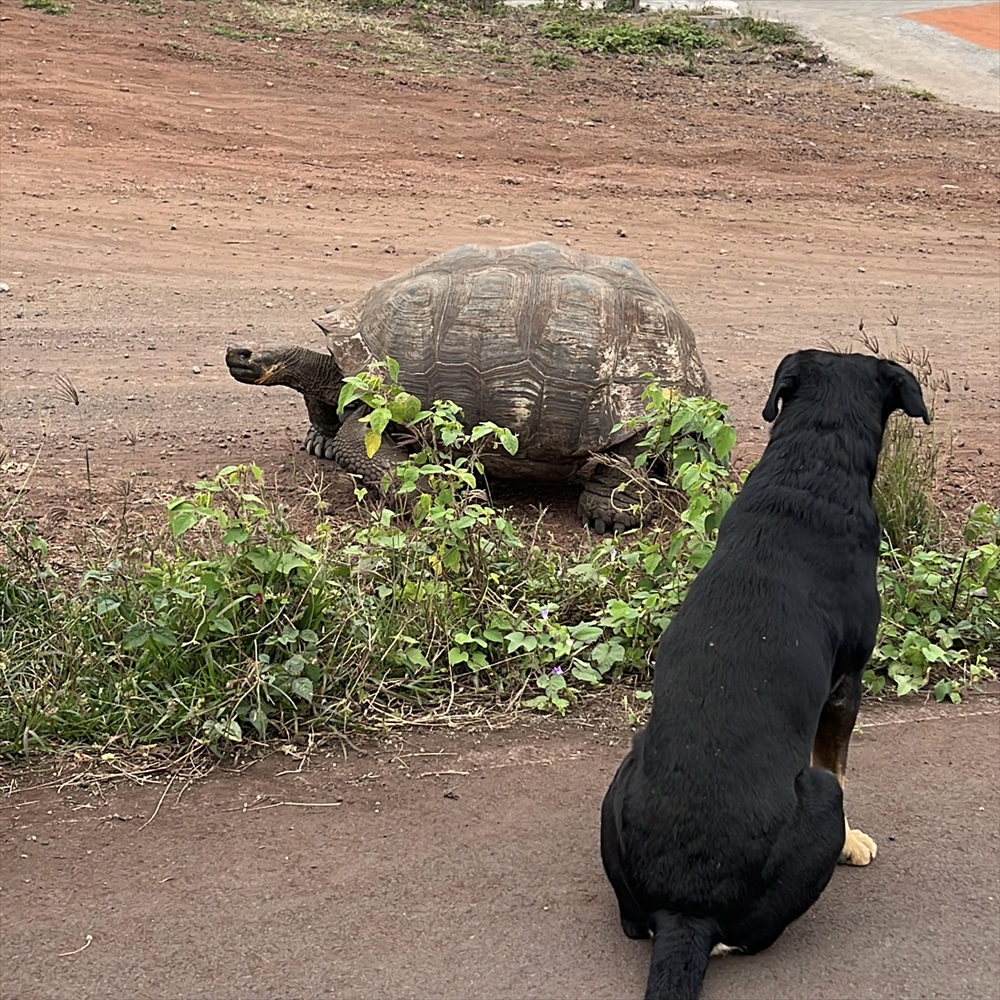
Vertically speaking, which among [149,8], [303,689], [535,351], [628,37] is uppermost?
[628,37]

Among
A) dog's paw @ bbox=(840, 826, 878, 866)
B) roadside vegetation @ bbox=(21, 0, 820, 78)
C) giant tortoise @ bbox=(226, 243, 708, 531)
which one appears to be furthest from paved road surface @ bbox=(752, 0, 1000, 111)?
dog's paw @ bbox=(840, 826, 878, 866)

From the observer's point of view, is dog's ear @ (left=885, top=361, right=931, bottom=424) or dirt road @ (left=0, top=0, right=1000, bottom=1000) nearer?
Answer: dirt road @ (left=0, top=0, right=1000, bottom=1000)

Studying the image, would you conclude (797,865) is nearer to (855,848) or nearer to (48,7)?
(855,848)

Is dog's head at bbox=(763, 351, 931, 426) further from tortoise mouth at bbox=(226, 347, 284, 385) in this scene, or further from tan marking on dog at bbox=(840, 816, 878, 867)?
tortoise mouth at bbox=(226, 347, 284, 385)

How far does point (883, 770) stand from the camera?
4.46 m

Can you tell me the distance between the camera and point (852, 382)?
3.95 meters

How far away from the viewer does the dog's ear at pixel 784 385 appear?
12.9 feet

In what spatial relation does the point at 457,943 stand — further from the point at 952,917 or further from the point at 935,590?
the point at 935,590

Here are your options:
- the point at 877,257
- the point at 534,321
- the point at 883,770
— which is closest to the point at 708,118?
the point at 877,257

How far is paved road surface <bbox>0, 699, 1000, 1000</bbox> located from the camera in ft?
11.5

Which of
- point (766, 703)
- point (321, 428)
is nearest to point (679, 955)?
point (766, 703)

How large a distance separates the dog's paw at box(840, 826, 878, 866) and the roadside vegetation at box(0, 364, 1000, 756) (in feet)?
3.34

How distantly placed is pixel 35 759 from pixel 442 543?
Result: 1.73 m

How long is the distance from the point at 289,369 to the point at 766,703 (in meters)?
4.42
